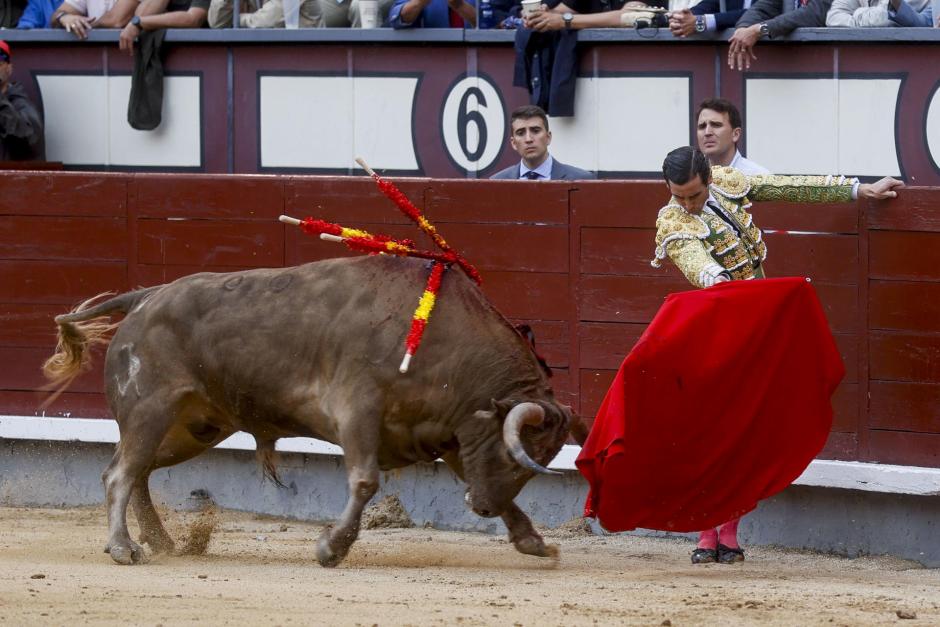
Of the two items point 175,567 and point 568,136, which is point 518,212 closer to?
point 568,136

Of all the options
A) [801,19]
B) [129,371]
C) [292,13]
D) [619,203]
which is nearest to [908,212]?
[619,203]

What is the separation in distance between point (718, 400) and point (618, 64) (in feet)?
8.12

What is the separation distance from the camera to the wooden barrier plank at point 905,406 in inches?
244

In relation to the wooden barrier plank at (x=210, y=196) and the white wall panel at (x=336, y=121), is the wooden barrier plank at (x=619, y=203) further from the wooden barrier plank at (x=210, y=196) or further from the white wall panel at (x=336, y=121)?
the white wall panel at (x=336, y=121)

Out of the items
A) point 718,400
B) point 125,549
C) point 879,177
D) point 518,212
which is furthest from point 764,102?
point 125,549

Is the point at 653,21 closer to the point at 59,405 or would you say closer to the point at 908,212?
the point at 908,212

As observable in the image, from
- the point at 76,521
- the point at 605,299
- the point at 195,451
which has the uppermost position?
the point at 605,299

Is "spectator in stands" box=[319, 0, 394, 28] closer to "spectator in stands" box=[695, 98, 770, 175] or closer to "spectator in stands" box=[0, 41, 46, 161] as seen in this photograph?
"spectator in stands" box=[0, 41, 46, 161]

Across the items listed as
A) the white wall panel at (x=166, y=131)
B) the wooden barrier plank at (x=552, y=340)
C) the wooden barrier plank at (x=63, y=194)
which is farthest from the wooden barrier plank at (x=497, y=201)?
the white wall panel at (x=166, y=131)

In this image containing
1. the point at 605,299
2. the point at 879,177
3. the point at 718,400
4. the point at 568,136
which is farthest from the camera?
the point at 568,136

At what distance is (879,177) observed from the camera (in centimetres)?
741

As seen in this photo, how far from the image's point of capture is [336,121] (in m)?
8.58

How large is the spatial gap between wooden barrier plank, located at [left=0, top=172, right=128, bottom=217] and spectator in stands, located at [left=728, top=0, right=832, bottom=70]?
265 centimetres

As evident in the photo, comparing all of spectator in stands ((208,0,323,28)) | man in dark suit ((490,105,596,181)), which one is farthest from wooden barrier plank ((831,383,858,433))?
spectator in stands ((208,0,323,28))
